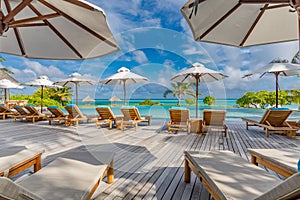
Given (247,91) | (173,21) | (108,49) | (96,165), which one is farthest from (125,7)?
(96,165)

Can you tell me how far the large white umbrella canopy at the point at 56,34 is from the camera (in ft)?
7.84

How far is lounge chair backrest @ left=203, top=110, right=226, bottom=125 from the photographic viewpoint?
17.3 ft

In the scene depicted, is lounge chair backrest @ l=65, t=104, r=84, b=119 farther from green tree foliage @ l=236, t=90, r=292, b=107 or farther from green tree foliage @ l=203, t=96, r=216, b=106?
green tree foliage @ l=236, t=90, r=292, b=107

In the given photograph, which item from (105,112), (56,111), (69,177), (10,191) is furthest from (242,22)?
(56,111)

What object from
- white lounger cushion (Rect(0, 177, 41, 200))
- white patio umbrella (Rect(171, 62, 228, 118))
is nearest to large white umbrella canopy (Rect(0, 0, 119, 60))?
white lounger cushion (Rect(0, 177, 41, 200))

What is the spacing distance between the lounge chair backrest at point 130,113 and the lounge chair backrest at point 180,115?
1.35 m

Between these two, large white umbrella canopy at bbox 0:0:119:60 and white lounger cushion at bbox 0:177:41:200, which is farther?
large white umbrella canopy at bbox 0:0:119:60

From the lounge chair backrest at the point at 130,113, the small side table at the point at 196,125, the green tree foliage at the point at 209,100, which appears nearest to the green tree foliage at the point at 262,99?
the green tree foliage at the point at 209,100

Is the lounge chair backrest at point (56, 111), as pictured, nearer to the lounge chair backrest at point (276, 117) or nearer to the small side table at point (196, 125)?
the small side table at point (196, 125)

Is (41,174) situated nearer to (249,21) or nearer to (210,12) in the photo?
(210,12)

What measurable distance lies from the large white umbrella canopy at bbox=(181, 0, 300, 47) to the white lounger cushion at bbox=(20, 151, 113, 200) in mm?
2266

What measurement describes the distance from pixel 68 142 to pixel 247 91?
14.9 metres

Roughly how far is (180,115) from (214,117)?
103 centimetres

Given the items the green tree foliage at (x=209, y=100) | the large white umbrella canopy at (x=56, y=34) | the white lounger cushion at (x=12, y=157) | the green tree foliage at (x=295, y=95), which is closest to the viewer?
the white lounger cushion at (x=12, y=157)
